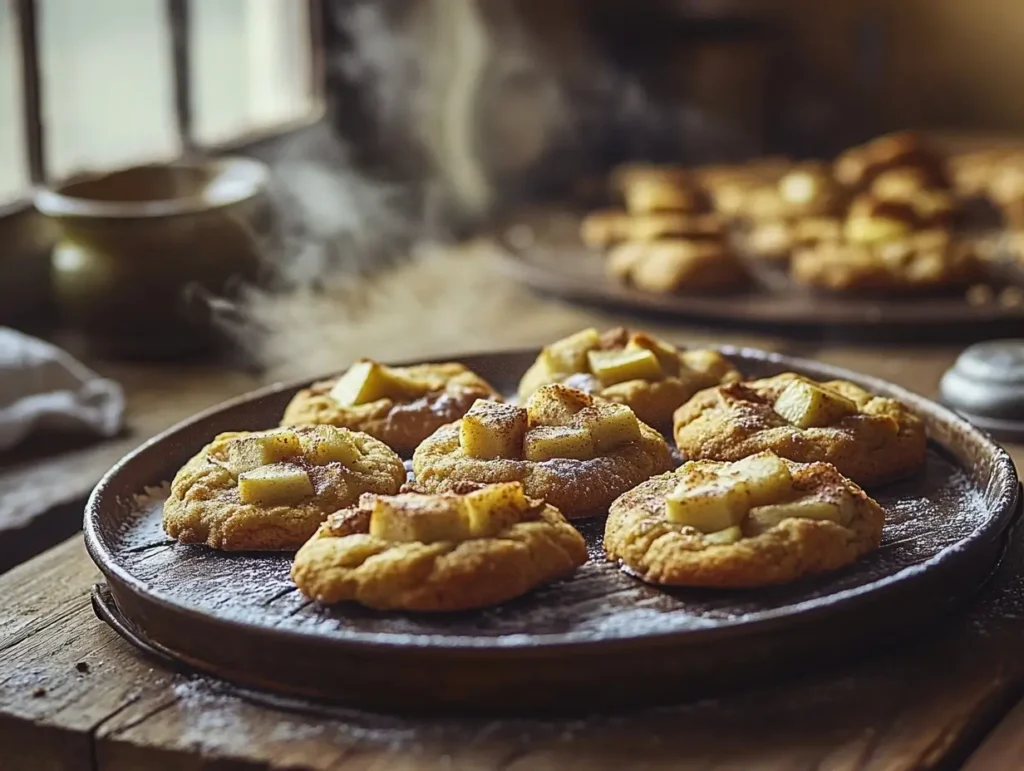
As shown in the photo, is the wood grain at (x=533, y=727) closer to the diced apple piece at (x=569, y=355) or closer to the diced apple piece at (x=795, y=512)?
the diced apple piece at (x=795, y=512)

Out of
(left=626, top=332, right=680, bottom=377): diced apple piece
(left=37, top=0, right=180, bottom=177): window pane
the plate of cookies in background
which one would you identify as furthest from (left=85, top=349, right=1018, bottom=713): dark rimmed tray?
(left=37, top=0, right=180, bottom=177): window pane

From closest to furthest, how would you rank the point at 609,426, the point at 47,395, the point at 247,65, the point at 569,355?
the point at 609,426, the point at 569,355, the point at 47,395, the point at 247,65

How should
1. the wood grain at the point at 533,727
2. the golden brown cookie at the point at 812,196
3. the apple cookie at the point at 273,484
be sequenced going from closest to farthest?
the wood grain at the point at 533,727, the apple cookie at the point at 273,484, the golden brown cookie at the point at 812,196

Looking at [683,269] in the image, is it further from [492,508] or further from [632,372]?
[492,508]

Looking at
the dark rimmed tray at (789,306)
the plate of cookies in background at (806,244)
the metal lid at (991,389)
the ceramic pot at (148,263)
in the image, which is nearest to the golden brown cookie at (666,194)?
the plate of cookies in background at (806,244)

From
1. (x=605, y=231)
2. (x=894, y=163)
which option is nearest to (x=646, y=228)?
(x=605, y=231)

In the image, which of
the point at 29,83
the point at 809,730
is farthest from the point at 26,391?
the point at 809,730

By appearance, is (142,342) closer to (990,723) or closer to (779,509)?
(779,509)
